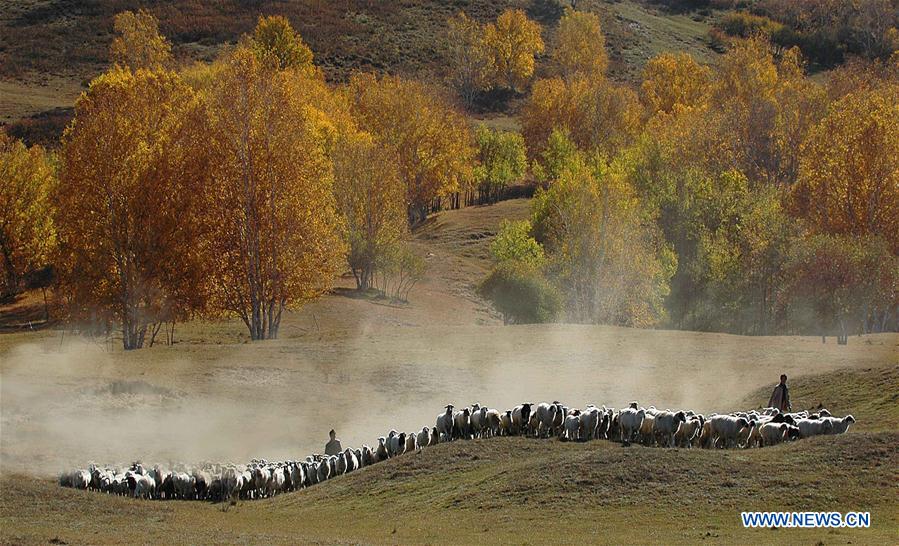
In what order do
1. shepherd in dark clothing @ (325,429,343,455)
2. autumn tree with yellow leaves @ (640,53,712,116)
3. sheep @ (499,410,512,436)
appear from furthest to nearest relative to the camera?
autumn tree with yellow leaves @ (640,53,712,116), shepherd in dark clothing @ (325,429,343,455), sheep @ (499,410,512,436)

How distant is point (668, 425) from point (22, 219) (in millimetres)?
75255

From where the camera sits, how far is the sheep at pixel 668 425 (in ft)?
126

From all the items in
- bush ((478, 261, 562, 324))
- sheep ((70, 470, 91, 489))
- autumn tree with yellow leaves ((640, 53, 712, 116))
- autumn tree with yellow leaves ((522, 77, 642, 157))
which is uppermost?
autumn tree with yellow leaves ((640, 53, 712, 116))

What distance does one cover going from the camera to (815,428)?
122 feet

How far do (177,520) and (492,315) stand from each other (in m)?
69.5

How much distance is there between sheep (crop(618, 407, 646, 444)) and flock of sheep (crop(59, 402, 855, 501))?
0.03 metres

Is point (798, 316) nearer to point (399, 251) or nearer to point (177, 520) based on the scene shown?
Result: point (399, 251)

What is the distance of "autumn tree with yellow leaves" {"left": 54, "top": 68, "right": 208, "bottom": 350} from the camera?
6781cm

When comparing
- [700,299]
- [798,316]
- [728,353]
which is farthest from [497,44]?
[728,353]

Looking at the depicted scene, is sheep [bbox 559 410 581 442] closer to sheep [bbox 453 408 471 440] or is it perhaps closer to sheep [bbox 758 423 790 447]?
sheep [bbox 453 408 471 440]

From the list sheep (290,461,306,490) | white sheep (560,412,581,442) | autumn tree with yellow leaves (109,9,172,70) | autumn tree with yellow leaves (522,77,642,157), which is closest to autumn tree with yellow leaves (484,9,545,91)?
autumn tree with yellow leaves (522,77,642,157)

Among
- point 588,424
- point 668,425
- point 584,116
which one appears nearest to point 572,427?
point 588,424

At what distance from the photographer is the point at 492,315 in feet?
335

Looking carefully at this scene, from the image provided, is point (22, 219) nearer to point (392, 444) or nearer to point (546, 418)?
point (392, 444)
